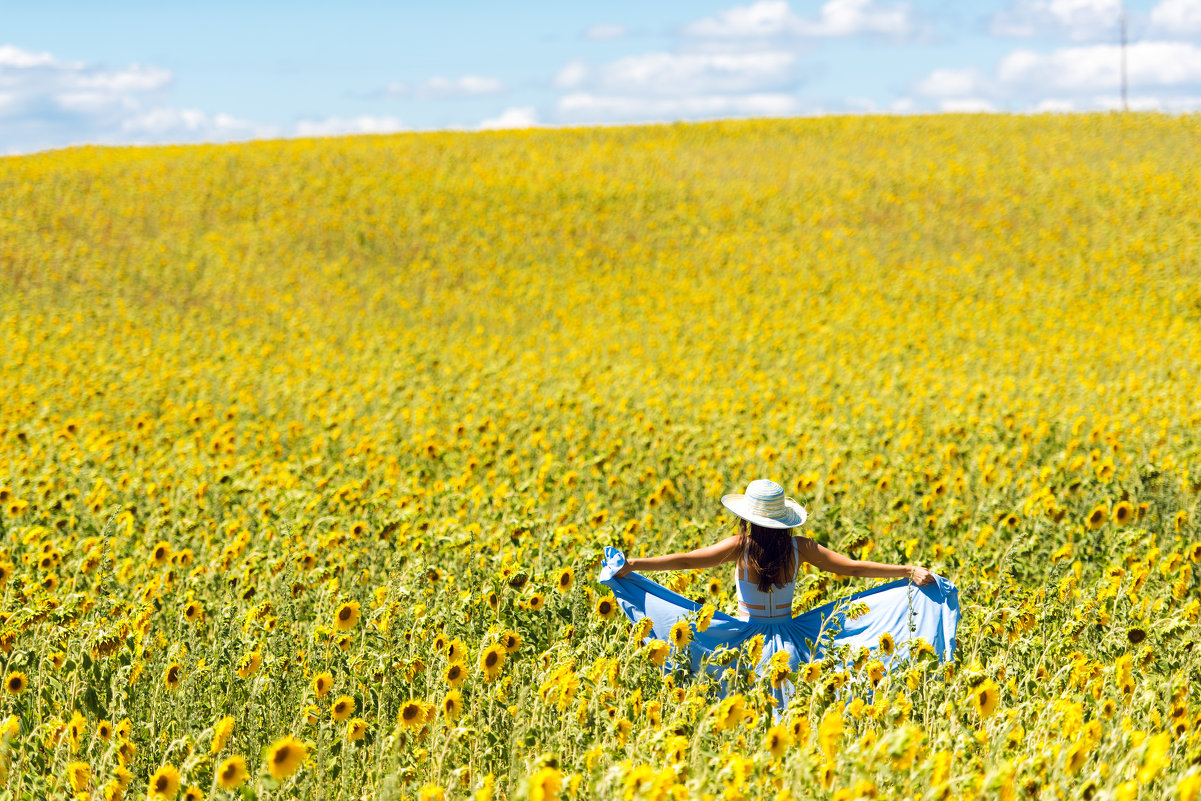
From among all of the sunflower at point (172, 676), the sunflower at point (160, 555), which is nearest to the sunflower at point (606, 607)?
the sunflower at point (172, 676)

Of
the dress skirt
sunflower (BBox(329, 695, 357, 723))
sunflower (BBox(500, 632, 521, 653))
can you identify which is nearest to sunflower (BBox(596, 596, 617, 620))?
the dress skirt

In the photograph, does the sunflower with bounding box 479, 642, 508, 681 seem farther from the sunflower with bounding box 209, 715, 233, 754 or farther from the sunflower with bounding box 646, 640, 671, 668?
the sunflower with bounding box 209, 715, 233, 754

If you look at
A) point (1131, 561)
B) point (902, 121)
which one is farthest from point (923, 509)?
point (902, 121)

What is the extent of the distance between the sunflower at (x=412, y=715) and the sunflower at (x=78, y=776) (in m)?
0.95

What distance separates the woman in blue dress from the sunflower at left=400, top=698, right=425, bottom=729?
1.40 metres

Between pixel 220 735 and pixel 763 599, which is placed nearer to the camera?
pixel 220 735

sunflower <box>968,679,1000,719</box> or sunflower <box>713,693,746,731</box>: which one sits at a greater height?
sunflower <box>713,693,746,731</box>

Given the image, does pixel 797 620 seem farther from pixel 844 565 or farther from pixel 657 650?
pixel 657 650

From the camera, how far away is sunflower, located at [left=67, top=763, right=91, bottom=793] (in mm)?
2721

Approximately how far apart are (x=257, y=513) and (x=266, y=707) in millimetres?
2954

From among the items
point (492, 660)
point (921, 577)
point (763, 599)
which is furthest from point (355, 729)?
point (921, 577)

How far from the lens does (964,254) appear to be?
23734 millimetres

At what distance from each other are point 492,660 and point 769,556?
1.55m

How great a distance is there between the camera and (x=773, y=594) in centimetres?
426
